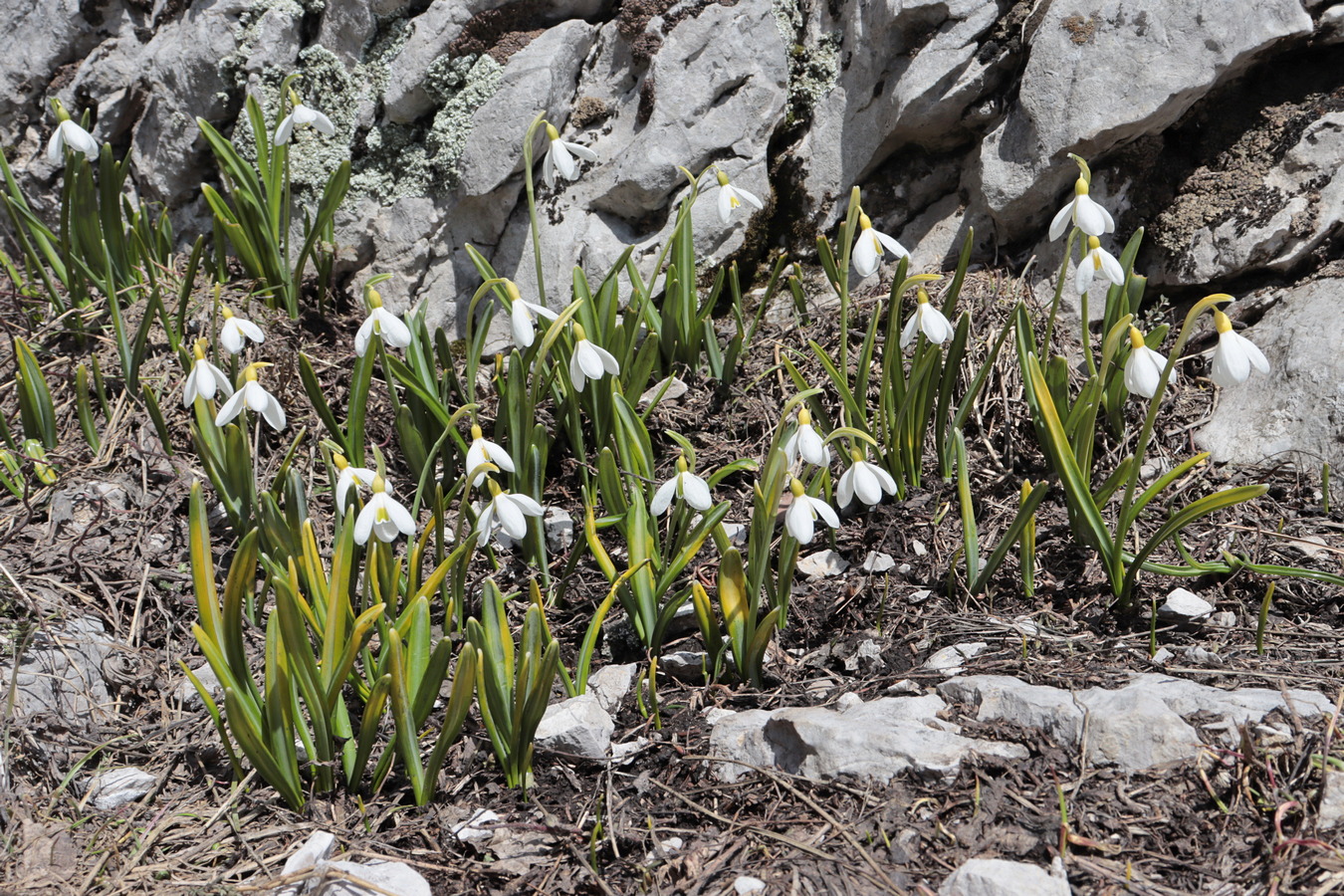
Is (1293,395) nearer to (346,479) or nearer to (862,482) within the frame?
(862,482)

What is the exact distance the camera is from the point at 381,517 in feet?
5.80

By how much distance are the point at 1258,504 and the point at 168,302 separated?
11.4ft

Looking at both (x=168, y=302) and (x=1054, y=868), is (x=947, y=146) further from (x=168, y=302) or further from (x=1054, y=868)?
(x=168, y=302)

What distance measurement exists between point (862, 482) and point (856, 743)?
608 mm

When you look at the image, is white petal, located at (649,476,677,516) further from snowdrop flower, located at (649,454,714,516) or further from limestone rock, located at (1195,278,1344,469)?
limestone rock, located at (1195,278,1344,469)

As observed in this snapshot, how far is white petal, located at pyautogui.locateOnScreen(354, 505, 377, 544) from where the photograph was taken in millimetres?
1728

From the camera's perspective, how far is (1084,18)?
9.22 ft

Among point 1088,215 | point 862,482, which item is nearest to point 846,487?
point 862,482

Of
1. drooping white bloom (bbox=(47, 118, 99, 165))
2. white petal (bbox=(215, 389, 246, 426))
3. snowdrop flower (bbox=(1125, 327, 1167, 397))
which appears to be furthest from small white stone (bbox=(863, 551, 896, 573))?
drooping white bloom (bbox=(47, 118, 99, 165))

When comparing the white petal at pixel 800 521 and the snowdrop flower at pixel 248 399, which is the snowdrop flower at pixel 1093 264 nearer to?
the white petal at pixel 800 521

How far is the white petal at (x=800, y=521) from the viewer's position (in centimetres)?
181

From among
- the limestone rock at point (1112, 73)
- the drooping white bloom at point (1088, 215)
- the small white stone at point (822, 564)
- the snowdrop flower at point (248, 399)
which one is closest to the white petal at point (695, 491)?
the small white stone at point (822, 564)

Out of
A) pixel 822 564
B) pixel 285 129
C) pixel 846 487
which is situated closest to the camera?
pixel 846 487

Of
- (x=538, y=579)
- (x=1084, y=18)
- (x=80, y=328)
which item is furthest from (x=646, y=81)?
(x=80, y=328)
